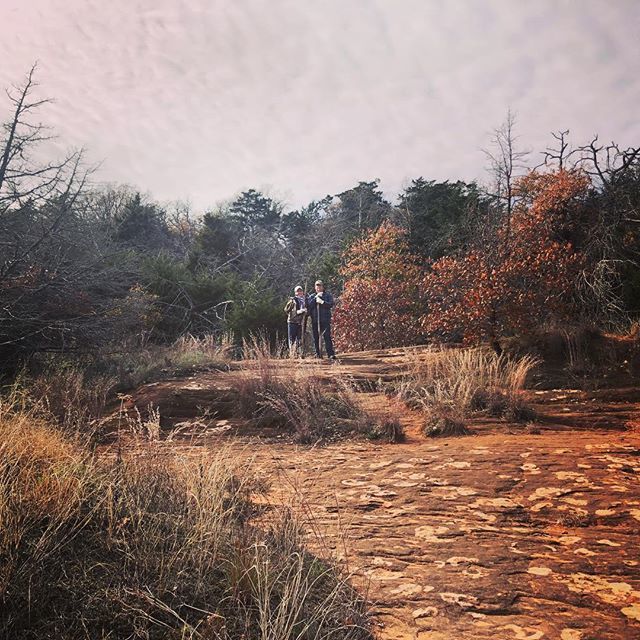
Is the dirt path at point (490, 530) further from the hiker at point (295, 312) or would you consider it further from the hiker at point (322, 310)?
the hiker at point (295, 312)

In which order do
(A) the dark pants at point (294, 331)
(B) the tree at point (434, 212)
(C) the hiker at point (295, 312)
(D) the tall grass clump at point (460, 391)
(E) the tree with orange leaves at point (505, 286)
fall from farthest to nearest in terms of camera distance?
(B) the tree at point (434, 212) < (A) the dark pants at point (294, 331) < (C) the hiker at point (295, 312) < (E) the tree with orange leaves at point (505, 286) < (D) the tall grass clump at point (460, 391)

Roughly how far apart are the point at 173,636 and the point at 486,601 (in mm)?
1603

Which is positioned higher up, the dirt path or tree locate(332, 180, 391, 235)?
tree locate(332, 180, 391, 235)

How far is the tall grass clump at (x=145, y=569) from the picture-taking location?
196cm

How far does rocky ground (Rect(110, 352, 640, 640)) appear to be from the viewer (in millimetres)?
2334

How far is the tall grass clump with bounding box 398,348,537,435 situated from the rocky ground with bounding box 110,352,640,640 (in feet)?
1.06

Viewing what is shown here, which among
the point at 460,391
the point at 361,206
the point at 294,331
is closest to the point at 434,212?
the point at 361,206

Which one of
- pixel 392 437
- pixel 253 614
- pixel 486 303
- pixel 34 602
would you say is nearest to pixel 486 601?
pixel 253 614

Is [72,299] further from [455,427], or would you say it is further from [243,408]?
[455,427]

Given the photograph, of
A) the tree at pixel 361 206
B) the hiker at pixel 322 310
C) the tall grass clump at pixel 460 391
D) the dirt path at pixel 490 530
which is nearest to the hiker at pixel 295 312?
the hiker at pixel 322 310

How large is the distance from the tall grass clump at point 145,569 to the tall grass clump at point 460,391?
158 inches

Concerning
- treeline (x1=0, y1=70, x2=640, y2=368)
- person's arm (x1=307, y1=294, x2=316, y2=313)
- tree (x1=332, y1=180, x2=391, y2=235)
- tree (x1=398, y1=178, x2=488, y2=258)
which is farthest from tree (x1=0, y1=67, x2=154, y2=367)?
tree (x1=332, y1=180, x2=391, y2=235)

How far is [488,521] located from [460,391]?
3.94 meters

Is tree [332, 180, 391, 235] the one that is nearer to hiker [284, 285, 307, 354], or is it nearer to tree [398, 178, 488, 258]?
tree [398, 178, 488, 258]
